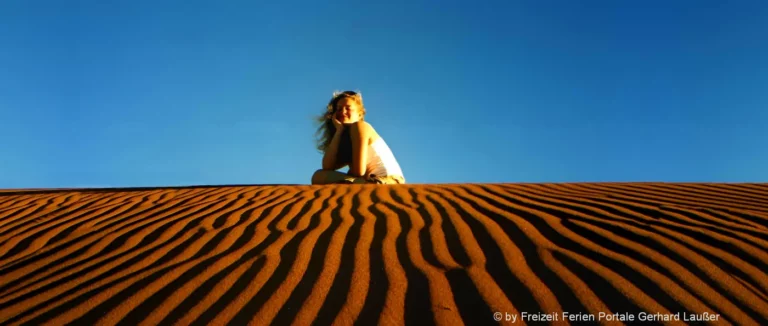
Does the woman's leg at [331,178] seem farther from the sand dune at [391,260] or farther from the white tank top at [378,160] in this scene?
the sand dune at [391,260]

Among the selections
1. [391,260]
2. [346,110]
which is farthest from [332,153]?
[391,260]

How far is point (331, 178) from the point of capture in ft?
24.1

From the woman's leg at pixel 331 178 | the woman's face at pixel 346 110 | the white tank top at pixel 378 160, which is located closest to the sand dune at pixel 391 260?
the woman's leg at pixel 331 178

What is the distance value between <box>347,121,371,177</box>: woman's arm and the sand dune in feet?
5.53

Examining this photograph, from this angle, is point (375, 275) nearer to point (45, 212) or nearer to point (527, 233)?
point (527, 233)

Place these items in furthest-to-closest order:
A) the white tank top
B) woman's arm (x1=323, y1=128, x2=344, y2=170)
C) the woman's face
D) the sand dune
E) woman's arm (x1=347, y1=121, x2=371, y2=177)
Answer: the woman's face, woman's arm (x1=323, y1=128, x2=344, y2=170), the white tank top, woman's arm (x1=347, y1=121, x2=371, y2=177), the sand dune

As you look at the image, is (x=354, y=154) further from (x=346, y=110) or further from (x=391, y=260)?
(x=391, y=260)

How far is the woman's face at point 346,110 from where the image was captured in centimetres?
796

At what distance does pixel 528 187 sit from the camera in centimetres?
624

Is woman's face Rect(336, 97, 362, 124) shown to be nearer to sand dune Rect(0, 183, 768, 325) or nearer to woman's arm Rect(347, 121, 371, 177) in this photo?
woman's arm Rect(347, 121, 371, 177)

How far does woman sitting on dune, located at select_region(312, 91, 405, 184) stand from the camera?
7098mm

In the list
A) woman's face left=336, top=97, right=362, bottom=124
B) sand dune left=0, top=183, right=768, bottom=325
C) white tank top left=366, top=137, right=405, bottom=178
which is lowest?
sand dune left=0, top=183, right=768, bottom=325

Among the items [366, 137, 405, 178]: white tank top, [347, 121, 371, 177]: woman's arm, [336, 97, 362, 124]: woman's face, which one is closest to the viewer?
[347, 121, 371, 177]: woman's arm

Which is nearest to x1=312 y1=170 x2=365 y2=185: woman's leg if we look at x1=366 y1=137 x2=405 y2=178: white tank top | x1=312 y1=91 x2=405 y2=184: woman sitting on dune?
x1=312 y1=91 x2=405 y2=184: woman sitting on dune
